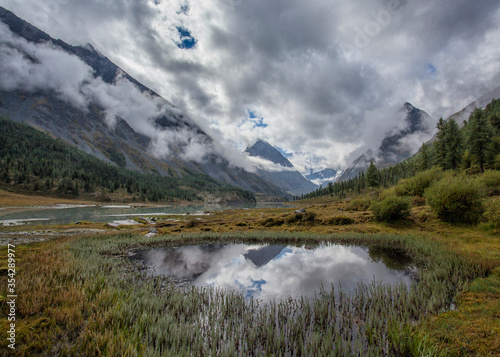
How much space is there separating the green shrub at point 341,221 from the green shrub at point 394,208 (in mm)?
5204

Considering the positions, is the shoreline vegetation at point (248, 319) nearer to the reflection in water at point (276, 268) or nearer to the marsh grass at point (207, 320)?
the marsh grass at point (207, 320)

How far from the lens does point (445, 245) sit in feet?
63.0

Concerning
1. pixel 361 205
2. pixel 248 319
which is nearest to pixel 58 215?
pixel 248 319

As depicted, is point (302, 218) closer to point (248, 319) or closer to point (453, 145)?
point (248, 319)

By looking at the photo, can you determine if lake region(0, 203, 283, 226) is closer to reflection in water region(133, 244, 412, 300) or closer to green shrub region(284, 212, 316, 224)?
reflection in water region(133, 244, 412, 300)

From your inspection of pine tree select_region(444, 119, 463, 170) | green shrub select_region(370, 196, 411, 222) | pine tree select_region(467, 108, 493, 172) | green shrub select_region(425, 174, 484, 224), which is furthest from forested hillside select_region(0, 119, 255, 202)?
pine tree select_region(467, 108, 493, 172)

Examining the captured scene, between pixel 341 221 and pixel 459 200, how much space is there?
1639 centimetres

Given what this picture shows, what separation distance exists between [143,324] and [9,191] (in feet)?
564

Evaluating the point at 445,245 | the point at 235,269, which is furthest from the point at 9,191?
the point at 445,245

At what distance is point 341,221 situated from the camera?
3819 cm

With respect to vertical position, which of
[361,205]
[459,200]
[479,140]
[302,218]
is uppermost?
[479,140]

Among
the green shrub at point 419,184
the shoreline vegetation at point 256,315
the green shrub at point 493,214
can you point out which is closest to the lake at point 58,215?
the shoreline vegetation at point 256,315

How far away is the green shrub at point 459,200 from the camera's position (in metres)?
24.1

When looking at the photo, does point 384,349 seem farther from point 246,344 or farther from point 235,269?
point 235,269
